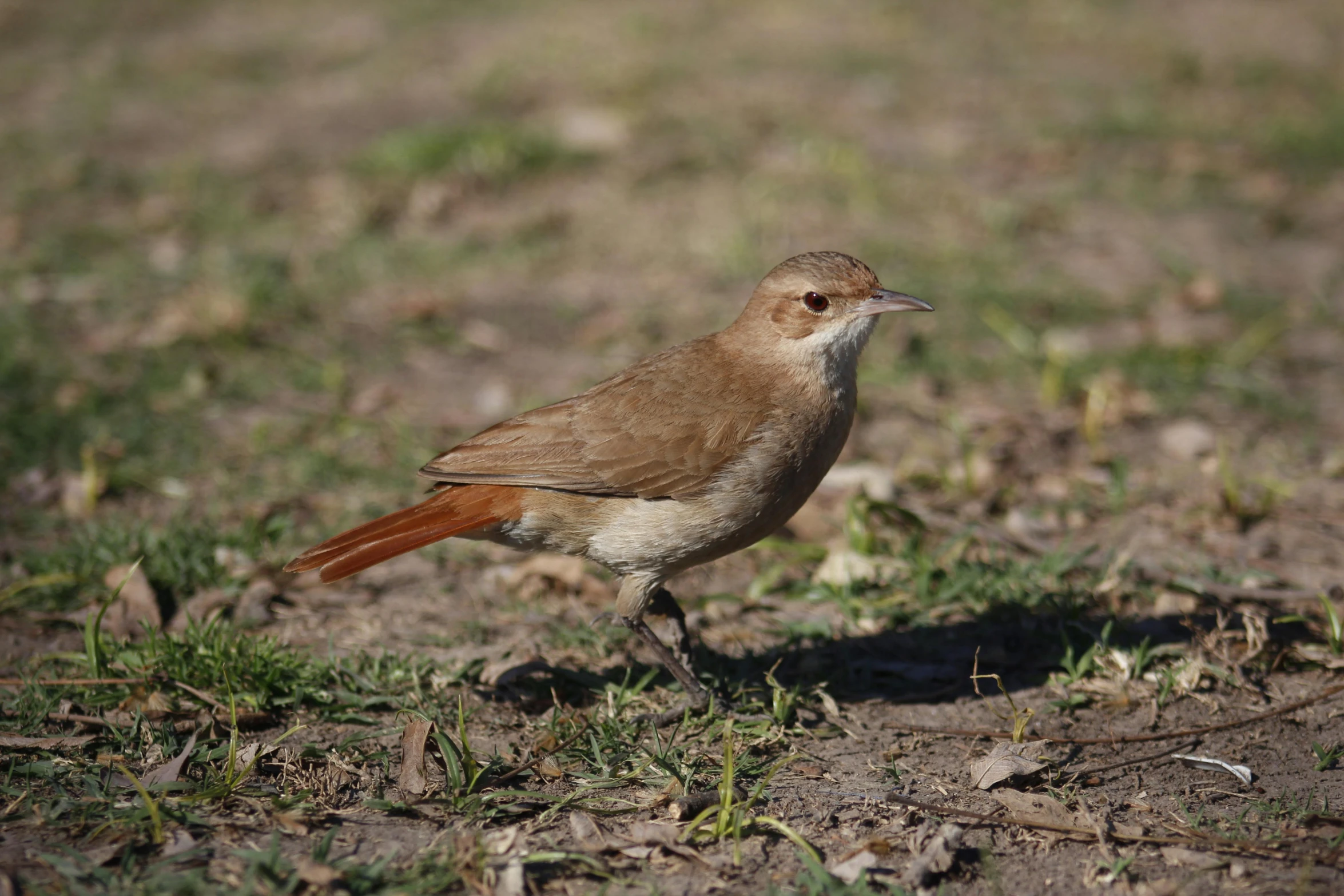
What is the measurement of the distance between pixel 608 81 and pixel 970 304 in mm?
4358

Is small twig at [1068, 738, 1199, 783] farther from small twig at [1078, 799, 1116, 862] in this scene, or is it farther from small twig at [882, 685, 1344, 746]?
small twig at [1078, 799, 1116, 862]

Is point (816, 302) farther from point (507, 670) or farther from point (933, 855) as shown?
point (933, 855)

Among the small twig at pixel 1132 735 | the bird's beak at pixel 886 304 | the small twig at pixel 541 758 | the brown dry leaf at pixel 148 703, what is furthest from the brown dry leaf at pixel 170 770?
the bird's beak at pixel 886 304

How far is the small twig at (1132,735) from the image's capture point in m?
3.62

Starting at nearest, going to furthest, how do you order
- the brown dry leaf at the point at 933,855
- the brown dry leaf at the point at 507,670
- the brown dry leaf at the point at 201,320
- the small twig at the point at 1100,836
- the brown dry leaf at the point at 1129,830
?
the brown dry leaf at the point at 933,855 → the small twig at the point at 1100,836 → the brown dry leaf at the point at 1129,830 → the brown dry leaf at the point at 507,670 → the brown dry leaf at the point at 201,320

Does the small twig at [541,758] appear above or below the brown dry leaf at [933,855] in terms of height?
below

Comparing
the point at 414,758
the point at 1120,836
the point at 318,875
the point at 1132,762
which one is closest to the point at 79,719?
the point at 414,758

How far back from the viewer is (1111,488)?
17.3 ft

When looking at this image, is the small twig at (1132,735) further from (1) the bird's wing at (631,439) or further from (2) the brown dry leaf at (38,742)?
(2) the brown dry leaf at (38,742)

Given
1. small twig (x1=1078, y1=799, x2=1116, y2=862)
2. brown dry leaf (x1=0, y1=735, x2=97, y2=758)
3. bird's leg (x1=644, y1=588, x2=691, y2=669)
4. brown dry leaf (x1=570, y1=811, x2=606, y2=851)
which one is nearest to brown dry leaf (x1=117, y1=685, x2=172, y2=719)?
brown dry leaf (x1=0, y1=735, x2=97, y2=758)

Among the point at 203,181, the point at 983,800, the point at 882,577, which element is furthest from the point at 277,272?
the point at 983,800

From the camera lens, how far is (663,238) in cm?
808

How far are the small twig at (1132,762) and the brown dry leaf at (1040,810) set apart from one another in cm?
22

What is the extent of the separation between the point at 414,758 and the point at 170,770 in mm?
663
